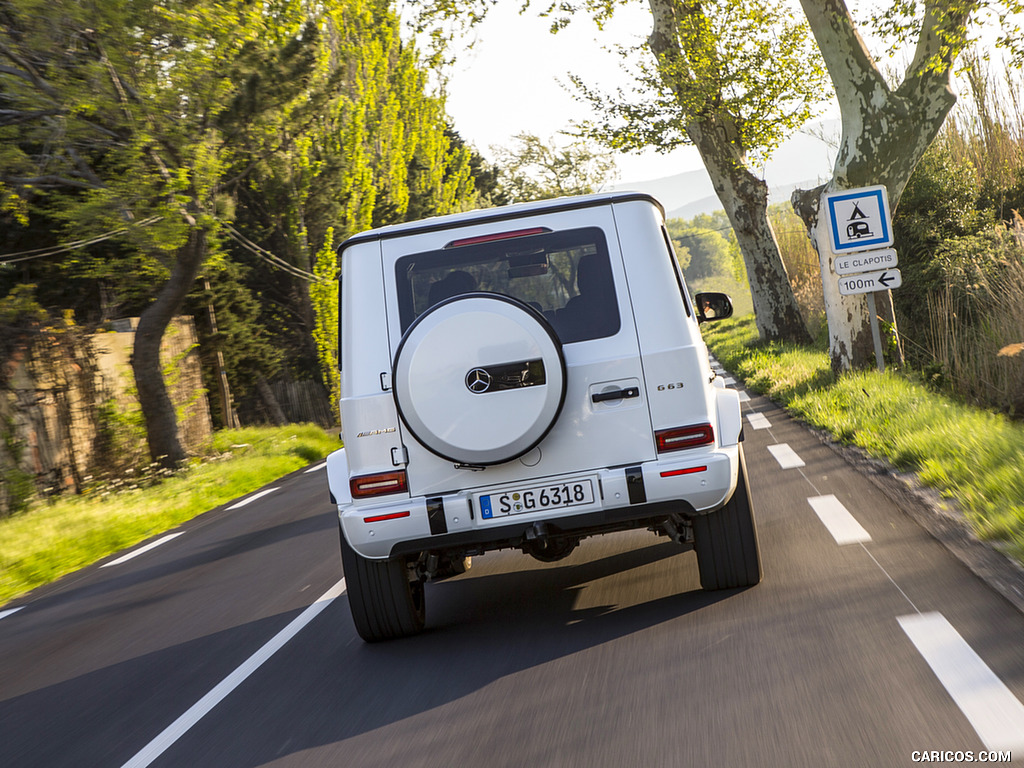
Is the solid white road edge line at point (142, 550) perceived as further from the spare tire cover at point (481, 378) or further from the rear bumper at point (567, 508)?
the spare tire cover at point (481, 378)

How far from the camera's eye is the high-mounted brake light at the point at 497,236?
16.0ft

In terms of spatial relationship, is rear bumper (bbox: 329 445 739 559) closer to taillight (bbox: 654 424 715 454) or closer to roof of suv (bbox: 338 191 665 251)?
taillight (bbox: 654 424 715 454)

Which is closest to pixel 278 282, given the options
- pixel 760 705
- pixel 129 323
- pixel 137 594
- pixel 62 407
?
pixel 129 323

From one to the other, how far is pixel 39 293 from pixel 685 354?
50.7ft

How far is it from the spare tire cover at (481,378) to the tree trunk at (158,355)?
41.8ft

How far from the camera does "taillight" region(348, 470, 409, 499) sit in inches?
185

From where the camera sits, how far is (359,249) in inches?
193

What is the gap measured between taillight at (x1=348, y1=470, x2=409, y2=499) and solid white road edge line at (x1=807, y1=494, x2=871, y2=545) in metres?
2.68

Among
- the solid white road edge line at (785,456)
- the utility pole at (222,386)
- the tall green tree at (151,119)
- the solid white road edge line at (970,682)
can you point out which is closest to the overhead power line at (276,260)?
the utility pole at (222,386)

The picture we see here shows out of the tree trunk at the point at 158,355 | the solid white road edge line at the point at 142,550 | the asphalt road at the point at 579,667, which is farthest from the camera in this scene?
the tree trunk at the point at 158,355

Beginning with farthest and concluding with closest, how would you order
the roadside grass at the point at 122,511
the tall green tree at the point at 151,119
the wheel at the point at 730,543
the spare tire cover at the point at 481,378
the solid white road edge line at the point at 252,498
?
the tall green tree at the point at 151,119 < the solid white road edge line at the point at 252,498 < the roadside grass at the point at 122,511 < the wheel at the point at 730,543 < the spare tire cover at the point at 481,378

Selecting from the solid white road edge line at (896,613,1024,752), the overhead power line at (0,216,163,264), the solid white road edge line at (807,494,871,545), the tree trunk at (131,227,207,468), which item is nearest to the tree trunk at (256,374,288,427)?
the overhead power line at (0,216,163,264)

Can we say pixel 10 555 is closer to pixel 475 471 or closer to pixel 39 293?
pixel 475 471

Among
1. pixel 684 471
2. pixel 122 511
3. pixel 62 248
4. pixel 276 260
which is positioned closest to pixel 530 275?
pixel 684 471
